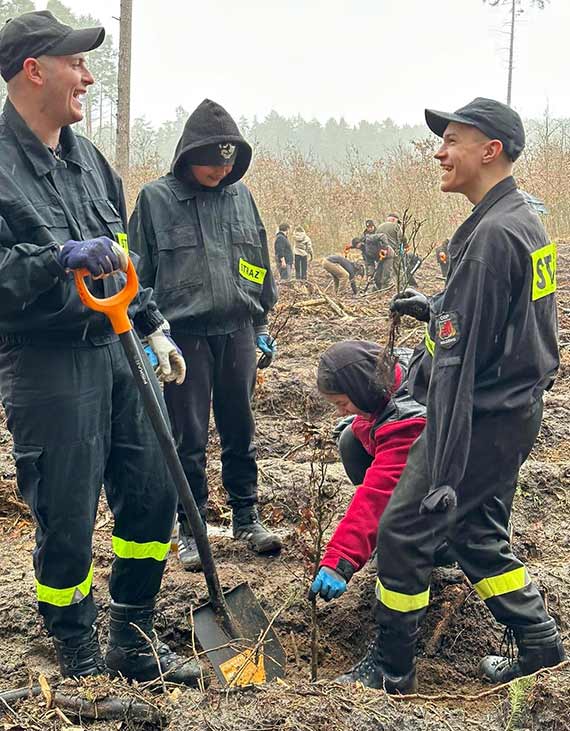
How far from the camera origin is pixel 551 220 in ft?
66.3

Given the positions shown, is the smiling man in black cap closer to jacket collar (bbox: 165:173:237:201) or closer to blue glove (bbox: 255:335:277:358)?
jacket collar (bbox: 165:173:237:201)

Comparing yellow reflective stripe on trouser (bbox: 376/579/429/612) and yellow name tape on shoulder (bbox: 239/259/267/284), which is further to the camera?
yellow name tape on shoulder (bbox: 239/259/267/284)

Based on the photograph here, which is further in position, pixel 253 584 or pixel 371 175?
pixel 371 175

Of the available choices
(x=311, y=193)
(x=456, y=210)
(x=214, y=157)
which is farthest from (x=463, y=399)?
(x=311, y=193)

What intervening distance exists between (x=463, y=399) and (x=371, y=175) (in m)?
18.2

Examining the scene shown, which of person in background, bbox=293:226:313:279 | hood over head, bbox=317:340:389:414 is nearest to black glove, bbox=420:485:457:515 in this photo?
hood over head, bbox=317:340:389:414

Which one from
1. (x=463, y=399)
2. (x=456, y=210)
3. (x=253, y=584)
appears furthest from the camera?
(x=456, y=210)

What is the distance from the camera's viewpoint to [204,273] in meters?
3.87

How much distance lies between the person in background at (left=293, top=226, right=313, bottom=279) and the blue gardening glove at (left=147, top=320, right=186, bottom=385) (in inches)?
581

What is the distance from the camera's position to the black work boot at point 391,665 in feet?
9.62

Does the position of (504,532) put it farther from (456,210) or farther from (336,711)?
(456,210)

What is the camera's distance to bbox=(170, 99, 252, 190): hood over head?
3.85 metres

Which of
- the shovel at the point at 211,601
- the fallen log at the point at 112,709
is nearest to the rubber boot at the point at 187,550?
the shovel at the point at 211,601

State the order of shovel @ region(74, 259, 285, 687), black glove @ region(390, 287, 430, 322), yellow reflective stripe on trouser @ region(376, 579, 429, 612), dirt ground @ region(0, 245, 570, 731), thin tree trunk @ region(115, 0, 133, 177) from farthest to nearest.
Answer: thin tree trunk @ region(115, 0, 133, 177) → black glove @ region(390, 287, 430, 322) → yellow reflective stripe on trouser @ region(376, 579, 429, 612) → shovel @ region(74, 259, 285, 687) → dirt ground @ region(0, 245, 570, 731)
